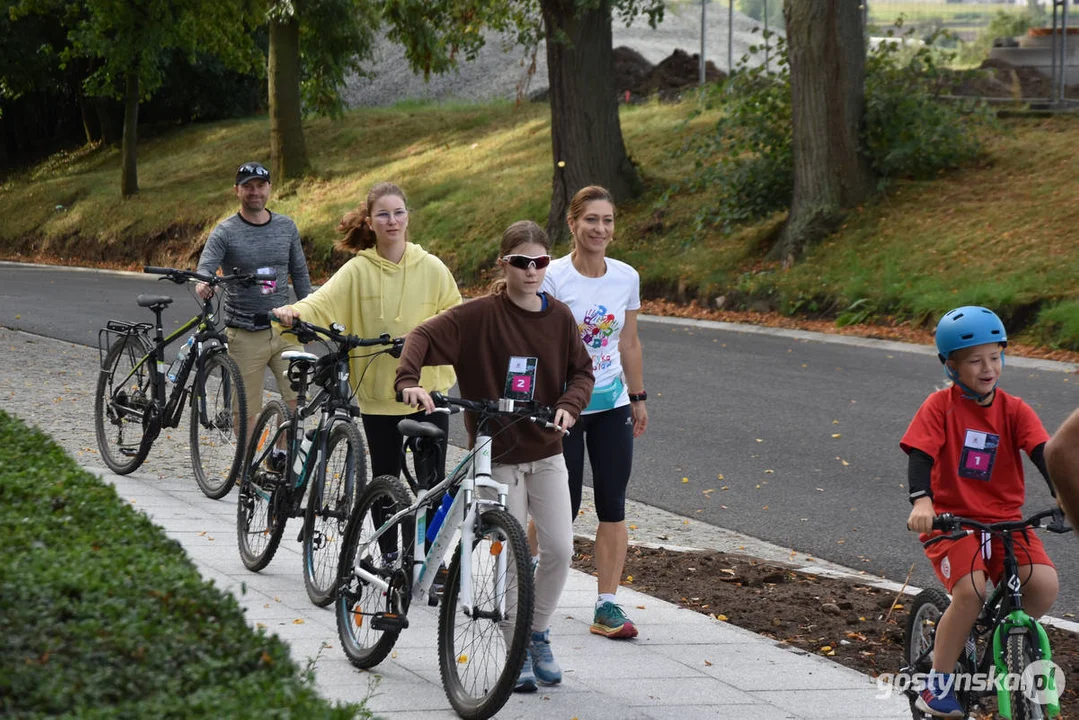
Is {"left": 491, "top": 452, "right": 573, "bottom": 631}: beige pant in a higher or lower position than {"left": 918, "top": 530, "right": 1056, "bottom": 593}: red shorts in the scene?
lower

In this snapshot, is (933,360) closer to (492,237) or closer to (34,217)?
(492,237)

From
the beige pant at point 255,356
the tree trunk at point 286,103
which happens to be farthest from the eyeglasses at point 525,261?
the tree trunk at point 286,103

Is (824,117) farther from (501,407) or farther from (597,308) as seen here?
(501,407)

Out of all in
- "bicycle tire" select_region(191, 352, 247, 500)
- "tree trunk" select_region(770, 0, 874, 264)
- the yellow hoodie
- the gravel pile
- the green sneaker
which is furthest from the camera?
the gravel pile

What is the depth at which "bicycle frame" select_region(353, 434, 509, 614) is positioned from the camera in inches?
195

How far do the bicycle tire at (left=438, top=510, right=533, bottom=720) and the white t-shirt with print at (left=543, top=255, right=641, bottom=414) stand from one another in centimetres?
141

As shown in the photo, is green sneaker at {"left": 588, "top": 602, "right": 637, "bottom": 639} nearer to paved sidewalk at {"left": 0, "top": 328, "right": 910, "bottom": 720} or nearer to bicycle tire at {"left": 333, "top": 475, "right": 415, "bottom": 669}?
paved sidewalk at {"left": 0, "top": 328, "right": 910, "bottom": 720}

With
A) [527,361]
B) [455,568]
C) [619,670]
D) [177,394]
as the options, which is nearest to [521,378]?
[527,361]

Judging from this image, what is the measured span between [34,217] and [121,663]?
4183cm

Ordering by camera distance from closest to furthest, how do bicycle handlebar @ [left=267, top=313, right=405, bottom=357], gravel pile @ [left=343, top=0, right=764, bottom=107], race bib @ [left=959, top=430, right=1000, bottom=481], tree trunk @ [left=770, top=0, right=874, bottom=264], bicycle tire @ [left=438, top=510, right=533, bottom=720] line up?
race bib @ [left=959, top=430, right=1000, bottom=481]
bicycle tire @ [left=438, top=510, right=533, bottom=720]
bicycle handlebar @ [left=267, top=313, right=405, bottom=357]
tree trunk @ [left=770, top=0, right=874, bottom=264]
gravel pile @ [left=343, top=0, right=764, bottom=107]

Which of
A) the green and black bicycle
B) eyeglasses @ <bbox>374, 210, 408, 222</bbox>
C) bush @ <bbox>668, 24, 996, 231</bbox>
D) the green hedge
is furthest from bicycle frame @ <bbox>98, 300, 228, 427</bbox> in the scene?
bush @ <bbox>668, 24, 996, 231</bbox>

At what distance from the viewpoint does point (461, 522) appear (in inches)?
201

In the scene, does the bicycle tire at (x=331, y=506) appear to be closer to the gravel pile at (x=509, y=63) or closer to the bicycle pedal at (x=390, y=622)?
the bicycle pedal at (x=390, y=622)

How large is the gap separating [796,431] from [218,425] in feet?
15.8
